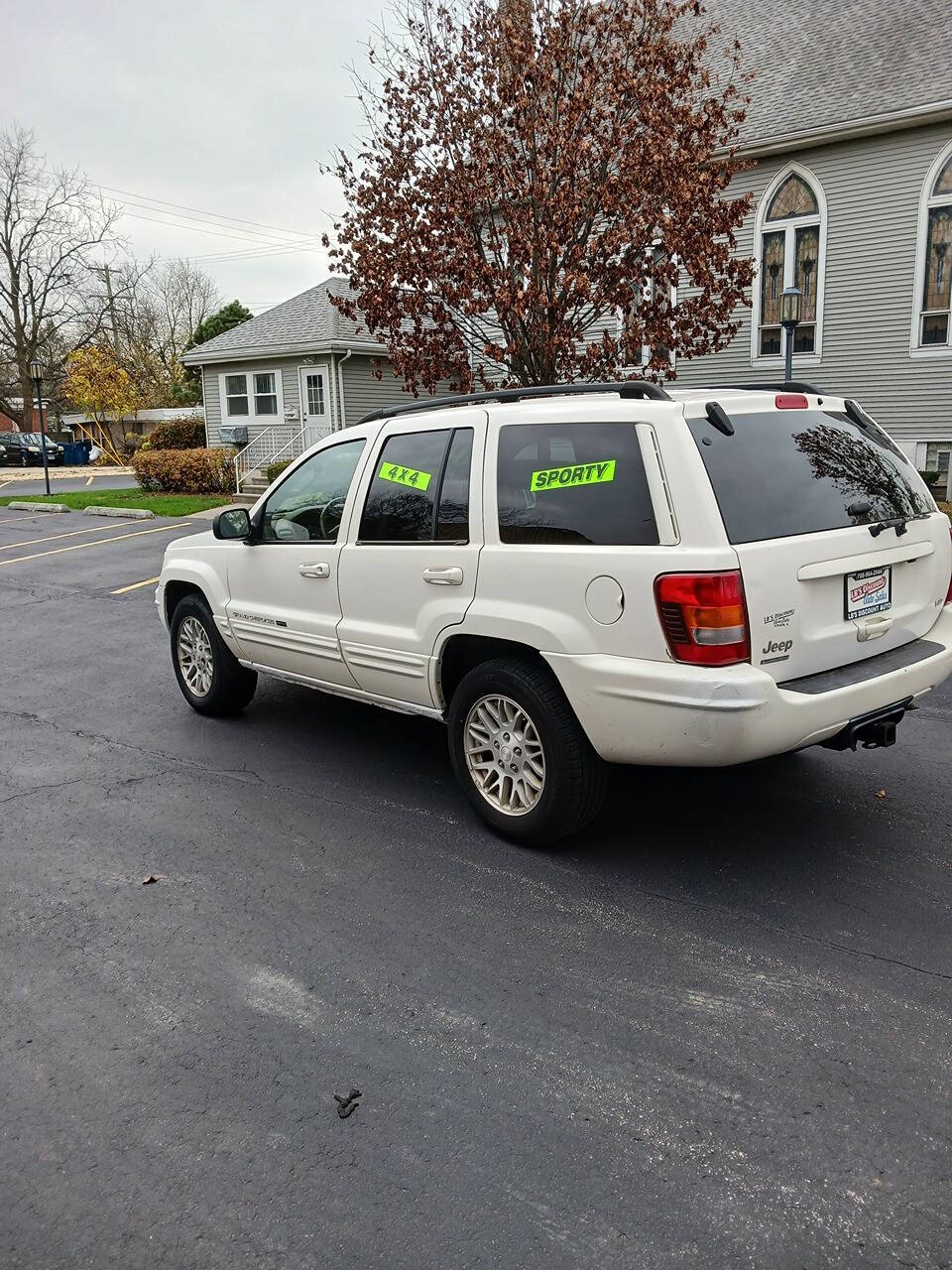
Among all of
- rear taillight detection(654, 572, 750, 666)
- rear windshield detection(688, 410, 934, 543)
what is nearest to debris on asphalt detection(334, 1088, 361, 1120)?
rear taillight detection(654, 572, 750, 666)

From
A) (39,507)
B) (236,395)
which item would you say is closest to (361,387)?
(236,395)

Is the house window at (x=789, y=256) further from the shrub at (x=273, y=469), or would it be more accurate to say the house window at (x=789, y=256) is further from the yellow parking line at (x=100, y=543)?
the shrub at (x=273, y=469)

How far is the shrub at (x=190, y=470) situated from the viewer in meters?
24.2

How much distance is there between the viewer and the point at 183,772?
18.2 feet

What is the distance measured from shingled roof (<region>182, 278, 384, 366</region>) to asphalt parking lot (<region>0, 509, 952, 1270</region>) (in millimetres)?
20462

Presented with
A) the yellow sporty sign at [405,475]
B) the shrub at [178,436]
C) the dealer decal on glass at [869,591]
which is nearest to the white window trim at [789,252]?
the yellow sporty sign at [405,475]

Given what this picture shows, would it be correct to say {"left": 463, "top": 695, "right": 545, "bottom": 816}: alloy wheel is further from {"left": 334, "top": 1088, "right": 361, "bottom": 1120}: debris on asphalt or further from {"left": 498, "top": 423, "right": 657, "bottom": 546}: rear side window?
{"left": 334, "top": 1088, "right": 361, "bottom": 1120}: debris on asphalt

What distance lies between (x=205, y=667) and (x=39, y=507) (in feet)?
62.1

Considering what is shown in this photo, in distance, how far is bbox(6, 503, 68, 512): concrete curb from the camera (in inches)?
897

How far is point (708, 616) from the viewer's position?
362 cm

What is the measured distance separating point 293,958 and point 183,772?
7.38 feet

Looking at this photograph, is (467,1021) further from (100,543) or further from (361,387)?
(361,387)

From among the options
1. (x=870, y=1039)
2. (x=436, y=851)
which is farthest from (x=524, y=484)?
(x=870, y=1039)

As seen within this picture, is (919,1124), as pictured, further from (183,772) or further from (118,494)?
(118,494)
